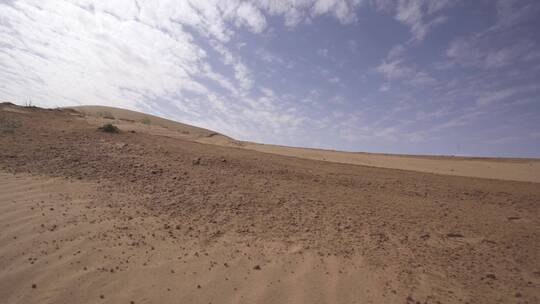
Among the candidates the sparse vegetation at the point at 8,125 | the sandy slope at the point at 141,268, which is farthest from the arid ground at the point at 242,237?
the sparse vegetation at the point at 8,125

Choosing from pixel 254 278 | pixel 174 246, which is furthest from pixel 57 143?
pixel 254 278

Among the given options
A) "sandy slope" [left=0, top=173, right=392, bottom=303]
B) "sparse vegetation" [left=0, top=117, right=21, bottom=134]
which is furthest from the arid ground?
"sparse vegetation" [left=0, top=117, right=21, bottom=134]

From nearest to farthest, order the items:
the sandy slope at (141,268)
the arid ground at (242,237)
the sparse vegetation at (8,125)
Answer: the sandy slope at (141,268), the arid ground at (242,237), the sparse vegetation at (8,125)

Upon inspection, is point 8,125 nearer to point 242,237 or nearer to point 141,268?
point 141,268

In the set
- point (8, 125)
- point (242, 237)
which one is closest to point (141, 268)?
point (242, 237)

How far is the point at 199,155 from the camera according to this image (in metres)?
8.34

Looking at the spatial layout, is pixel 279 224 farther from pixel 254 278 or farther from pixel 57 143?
pixel 57 143

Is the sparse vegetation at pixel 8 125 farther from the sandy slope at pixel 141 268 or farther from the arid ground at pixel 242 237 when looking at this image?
the sandy slope at pixel 141 268

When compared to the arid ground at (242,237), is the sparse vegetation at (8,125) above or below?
above

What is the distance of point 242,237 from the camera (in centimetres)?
381

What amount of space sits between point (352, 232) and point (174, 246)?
2592mm

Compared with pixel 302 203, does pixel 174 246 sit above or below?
below

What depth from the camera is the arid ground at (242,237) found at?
110 inches

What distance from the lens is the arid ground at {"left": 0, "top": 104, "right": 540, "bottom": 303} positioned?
110 inches
